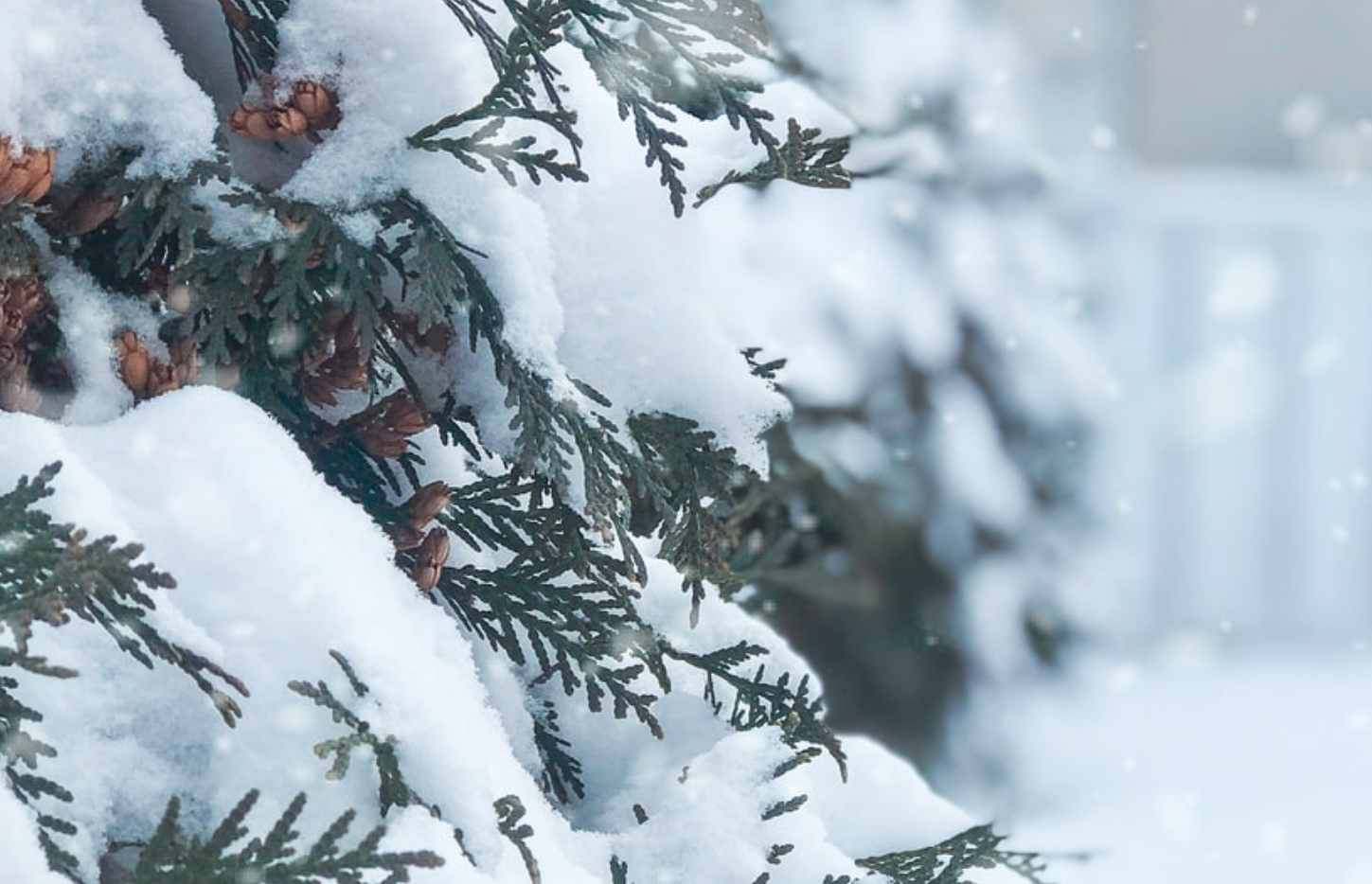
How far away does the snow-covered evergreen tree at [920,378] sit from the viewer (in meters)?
3.95

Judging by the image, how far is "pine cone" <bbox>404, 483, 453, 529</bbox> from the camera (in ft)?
4.91

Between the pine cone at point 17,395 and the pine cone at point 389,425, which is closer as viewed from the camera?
the pine cone at point 17,395

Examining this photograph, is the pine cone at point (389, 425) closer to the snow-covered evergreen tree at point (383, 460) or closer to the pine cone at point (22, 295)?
the snow-covered evergreen tree at point (383, 460)

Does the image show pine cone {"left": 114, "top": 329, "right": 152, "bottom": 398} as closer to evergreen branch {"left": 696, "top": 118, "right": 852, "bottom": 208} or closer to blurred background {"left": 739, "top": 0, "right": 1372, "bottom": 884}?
evergreen branch {"left": 696, "top": 118, "right": 852, "bottom": 208}

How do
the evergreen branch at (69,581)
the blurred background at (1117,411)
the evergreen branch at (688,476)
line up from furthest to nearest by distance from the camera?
the blurred background at (1117,411) → the evergreen branch at (688,476) → the evergreen branch at (69,581)

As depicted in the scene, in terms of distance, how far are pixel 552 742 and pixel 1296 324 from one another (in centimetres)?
751

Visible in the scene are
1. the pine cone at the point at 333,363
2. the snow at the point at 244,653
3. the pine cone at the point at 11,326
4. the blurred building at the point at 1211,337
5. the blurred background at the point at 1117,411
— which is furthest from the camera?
the blurred building at the point at 1211,337

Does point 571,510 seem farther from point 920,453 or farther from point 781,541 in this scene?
point 920,453

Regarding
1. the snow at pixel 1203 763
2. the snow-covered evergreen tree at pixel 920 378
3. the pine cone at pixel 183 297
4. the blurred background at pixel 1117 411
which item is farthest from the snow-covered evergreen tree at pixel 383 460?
the snow at pixel 1203 763

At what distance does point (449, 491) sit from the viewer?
1534 mm

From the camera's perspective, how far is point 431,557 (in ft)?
4.85

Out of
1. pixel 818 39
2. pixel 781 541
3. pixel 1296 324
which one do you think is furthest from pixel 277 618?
pixel 1296 324

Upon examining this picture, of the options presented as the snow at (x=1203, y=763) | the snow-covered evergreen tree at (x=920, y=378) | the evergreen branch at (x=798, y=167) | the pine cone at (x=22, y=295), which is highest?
the snow at (x=1203, y=763)

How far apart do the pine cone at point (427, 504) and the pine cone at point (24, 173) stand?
44 centimetres
